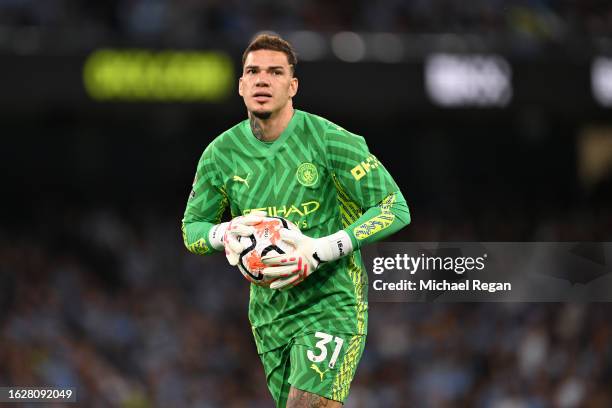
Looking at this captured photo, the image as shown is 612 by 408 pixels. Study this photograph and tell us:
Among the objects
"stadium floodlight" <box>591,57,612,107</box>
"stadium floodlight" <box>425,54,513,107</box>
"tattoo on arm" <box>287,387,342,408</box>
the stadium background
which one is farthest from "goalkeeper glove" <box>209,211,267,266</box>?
"stadium floodlight" <box>591,57,612,107</box>

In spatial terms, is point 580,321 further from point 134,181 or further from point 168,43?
point 134,181

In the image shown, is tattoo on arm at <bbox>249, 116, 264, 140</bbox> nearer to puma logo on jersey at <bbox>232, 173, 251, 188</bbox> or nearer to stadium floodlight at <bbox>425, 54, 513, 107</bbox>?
puma logo on jersey at <bbox>232, 173, 251, 188</bbox>

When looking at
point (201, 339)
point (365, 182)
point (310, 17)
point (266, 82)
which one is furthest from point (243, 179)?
point (310, 17)

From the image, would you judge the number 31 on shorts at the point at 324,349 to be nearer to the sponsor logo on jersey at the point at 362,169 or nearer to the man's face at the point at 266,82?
the sponsor logo on jersey at the point at 362,169

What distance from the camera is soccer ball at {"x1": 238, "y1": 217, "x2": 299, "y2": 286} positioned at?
5352 millimetres

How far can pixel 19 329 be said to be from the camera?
15375mm

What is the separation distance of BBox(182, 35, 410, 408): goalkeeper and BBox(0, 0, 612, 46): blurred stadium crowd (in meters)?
10.3

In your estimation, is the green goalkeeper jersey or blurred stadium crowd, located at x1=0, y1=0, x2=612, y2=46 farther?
blurred stadium crowd, located at x1=0, y1=0, x2=612, y2=46

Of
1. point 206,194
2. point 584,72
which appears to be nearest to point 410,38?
point 584,72

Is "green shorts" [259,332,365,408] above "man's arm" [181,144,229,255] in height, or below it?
below

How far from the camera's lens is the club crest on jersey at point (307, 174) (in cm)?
566

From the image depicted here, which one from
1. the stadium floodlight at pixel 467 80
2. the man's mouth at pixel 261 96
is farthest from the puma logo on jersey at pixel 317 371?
the stadium floodlight at pixel 467 80

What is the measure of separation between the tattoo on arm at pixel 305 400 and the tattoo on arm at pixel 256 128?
1.25 m

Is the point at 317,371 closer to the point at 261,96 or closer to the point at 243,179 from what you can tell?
the point at 243,179
